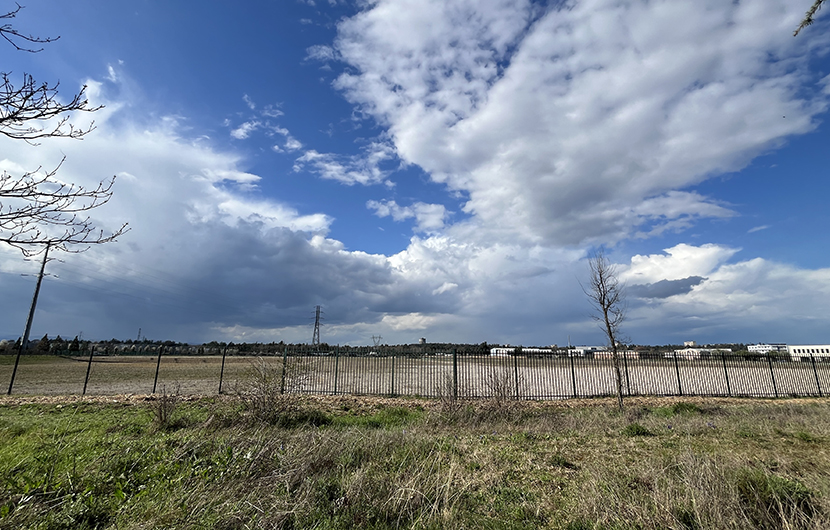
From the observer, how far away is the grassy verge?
411 cm

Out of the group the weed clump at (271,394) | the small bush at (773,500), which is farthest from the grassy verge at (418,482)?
the weed clump at (271,394)

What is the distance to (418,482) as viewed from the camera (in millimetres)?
5516

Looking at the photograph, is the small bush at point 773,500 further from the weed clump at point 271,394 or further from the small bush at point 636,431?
the weed clump at point 271,394

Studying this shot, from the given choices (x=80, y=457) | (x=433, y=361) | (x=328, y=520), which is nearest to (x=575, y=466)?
(x=328, y=520)

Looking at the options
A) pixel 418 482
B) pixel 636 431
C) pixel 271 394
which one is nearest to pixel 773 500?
pixel 418 482

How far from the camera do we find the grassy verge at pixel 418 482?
4.11 meters

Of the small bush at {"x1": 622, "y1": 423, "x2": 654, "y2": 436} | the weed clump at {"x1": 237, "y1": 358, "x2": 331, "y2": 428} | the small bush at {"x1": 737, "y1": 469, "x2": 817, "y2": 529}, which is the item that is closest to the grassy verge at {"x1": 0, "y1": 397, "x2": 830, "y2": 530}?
the small bush at {"x1": 737, "y1": 469, "x2": 817, "y2": 529}

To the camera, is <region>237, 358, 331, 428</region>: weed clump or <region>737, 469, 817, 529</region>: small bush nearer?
<region>737, 469, 817, 529</region>: small bush

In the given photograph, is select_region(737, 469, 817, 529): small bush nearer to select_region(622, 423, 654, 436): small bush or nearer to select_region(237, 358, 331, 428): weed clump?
select_region(622, 423, 654, 436): small bush

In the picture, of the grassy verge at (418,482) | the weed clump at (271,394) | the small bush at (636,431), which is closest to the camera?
the grassy verge at (418,482)

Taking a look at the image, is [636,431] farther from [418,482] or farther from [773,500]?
[418,482]

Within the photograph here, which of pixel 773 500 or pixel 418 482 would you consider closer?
pixel 773 500

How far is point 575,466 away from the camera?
22.6 ft

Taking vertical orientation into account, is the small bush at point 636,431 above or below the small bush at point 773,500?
below
